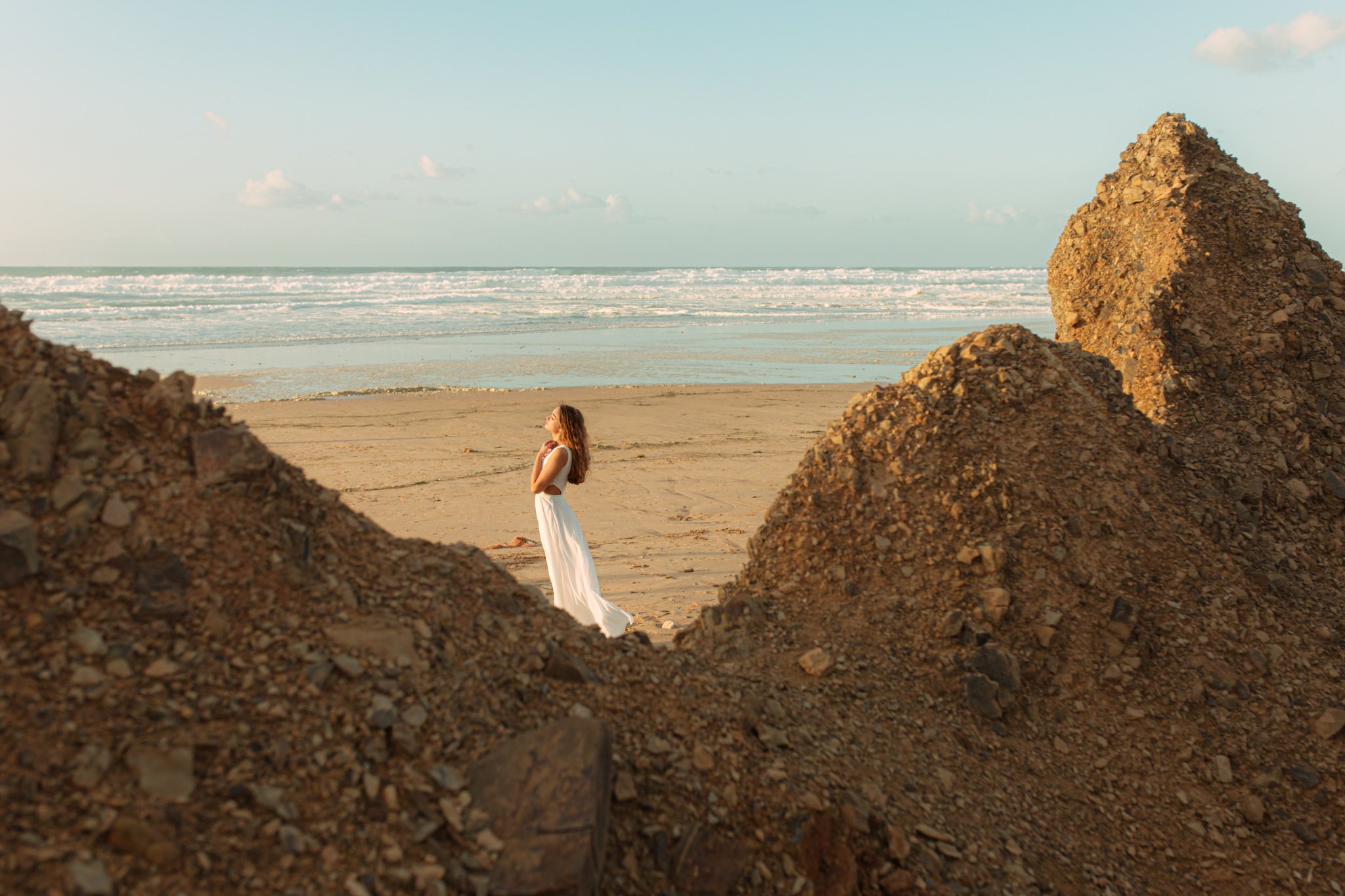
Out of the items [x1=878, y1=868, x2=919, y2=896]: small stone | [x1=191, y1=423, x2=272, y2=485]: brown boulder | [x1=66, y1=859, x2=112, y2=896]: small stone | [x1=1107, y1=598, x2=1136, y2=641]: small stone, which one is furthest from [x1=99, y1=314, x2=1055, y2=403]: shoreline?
[x1=878, y1=868, x2=919, y2=896]: small stone

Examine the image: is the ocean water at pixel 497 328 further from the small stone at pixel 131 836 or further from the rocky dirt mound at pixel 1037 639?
the small stone at pixel 131 836

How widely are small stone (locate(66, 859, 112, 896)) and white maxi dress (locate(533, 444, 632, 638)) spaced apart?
466 centimetres

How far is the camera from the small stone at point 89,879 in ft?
6.95

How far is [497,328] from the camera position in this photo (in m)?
32.7

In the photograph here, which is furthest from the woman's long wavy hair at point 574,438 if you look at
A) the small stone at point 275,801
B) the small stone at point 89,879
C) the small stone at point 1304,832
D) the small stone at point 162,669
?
the small stone at point 89,879

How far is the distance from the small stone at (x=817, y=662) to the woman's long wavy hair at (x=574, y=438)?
2.82m

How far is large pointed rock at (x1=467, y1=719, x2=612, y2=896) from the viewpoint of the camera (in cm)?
261

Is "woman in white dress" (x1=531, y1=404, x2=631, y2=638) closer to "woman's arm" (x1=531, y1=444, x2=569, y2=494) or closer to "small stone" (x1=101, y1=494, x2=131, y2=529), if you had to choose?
"woman's arm" (x1=531, y1=444, x2=569, y2=494)

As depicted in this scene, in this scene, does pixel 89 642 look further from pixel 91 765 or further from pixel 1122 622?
pixel 1122 622

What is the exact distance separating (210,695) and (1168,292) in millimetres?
6879

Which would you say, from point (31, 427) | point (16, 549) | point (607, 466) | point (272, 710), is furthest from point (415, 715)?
point (607, 466)

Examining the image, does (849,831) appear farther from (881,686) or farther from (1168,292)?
(1168,292)

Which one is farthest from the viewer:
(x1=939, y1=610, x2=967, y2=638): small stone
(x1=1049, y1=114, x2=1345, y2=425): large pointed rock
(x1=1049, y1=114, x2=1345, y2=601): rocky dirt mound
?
(x1=1049, y1=114, x2=1345, y2=425): large pointed rock

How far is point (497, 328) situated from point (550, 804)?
1219 inches
